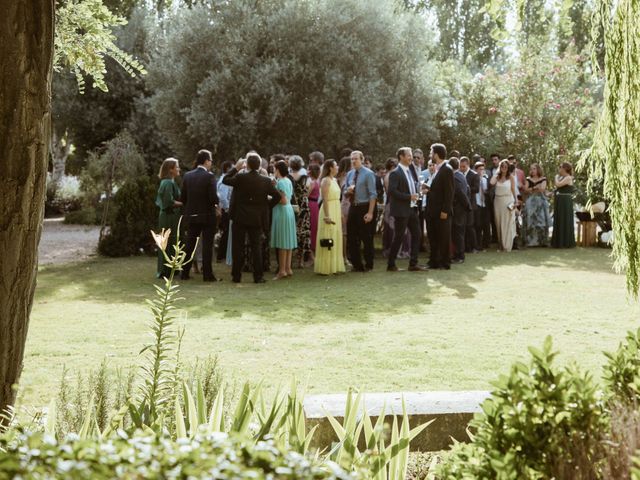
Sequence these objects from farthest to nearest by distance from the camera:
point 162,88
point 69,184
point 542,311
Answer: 1. point 69,184
2. point 162,88
3. point 542,311

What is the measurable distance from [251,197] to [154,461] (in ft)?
37.1

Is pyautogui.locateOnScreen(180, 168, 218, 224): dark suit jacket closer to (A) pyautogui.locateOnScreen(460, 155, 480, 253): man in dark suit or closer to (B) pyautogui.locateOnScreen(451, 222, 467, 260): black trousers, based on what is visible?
(B) pyautogui.locateOnScreen(451, 222, 467, 260): black trousers

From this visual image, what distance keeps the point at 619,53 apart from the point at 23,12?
9.59ft

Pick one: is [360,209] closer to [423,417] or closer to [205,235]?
[205,235]

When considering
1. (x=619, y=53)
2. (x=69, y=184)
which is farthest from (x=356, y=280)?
(x=69, y=184)

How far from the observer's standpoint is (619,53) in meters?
4.26

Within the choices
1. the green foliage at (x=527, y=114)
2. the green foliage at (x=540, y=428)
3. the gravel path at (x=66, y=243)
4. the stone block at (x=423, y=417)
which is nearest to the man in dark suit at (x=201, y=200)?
the gravel path at (x=66, y=243)

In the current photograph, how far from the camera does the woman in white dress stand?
1917cm

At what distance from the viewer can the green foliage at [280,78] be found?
20.6 metres

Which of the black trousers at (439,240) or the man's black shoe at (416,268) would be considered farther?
the man's black shoe at (416,268)

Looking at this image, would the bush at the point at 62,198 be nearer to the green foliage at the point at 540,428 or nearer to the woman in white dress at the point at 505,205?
the woman in white dress at the point at 505,205

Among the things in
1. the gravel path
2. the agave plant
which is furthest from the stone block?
the gravel path

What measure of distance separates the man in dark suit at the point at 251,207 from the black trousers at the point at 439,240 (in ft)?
10.5

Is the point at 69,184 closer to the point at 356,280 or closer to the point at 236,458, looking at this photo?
the point at 356,280
